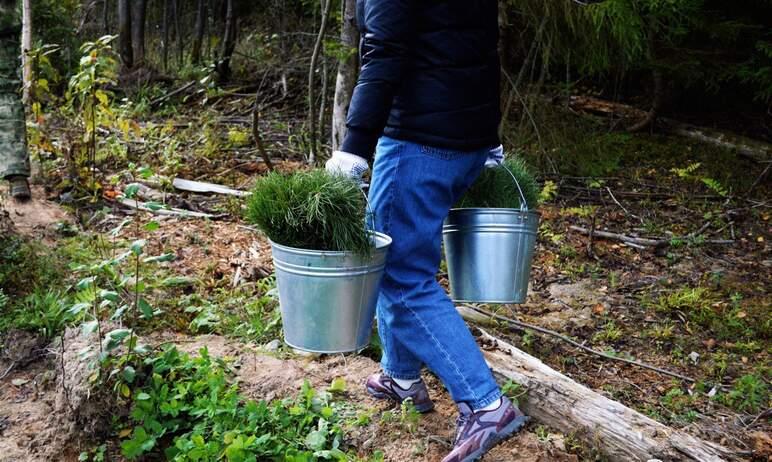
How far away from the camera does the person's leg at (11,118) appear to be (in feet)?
16.1

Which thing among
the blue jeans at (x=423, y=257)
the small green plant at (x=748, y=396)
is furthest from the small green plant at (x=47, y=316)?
the small green plant at (x=748, y=396)

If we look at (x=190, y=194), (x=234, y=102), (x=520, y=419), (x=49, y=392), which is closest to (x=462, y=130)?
(x=520, y=419)

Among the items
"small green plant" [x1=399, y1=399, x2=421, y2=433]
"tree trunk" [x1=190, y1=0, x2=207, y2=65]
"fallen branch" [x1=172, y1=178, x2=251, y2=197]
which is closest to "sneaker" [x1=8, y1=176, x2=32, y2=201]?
"fallen branch" [x1=172, y1=178, x2=251, y2=197]

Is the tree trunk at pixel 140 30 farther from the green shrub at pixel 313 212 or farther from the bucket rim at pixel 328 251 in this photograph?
the bucket rim at pixel 328 251

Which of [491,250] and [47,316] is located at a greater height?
[491,250]

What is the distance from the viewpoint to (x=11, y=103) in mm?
4973

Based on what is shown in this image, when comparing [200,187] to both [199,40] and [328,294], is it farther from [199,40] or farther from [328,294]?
[199,40]

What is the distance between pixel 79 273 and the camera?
173 inches

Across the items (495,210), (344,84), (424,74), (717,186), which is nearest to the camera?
(424,74)

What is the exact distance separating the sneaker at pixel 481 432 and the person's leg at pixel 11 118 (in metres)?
3.83

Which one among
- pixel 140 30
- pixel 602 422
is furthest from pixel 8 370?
pixel 140 30

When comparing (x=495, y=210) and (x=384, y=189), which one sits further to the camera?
(x=495, y=210)

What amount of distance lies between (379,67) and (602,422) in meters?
1.68

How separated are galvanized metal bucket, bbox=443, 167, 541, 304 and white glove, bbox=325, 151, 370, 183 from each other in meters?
0.62
